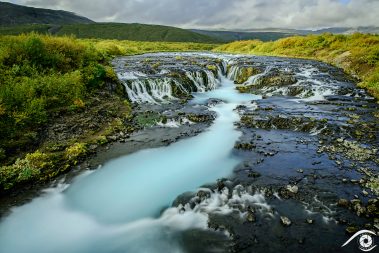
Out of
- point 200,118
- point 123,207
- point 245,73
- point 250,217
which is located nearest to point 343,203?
point 250,217

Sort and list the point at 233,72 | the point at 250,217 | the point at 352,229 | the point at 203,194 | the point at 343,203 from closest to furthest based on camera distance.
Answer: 1. the point at 352,229
2. the point at 250,217
3. the point at 343,203
4. the point at 203,194
5. the point at 233,72

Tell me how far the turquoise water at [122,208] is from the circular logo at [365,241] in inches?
156

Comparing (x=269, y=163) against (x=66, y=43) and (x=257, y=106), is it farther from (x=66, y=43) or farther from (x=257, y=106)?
(x=66, y=43)

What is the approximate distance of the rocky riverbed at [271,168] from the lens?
794 cm

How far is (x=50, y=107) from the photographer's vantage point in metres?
15.3

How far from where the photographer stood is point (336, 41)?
4878 cm

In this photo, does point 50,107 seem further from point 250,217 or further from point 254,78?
point 254,78

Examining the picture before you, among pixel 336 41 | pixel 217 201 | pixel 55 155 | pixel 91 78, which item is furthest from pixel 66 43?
pixel 336 41

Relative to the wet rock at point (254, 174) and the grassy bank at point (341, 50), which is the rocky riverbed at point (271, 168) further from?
the grassy bank at point (341, 50)

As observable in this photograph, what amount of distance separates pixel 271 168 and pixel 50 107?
11.3 meters

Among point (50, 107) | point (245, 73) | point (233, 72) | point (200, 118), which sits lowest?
point (200, 118)

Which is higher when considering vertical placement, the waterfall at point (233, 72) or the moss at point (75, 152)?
the waterfall at point (233, 72)

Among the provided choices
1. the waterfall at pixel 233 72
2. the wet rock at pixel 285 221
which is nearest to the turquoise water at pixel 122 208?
the wet rock at pixel 285 221

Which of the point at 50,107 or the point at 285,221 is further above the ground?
the point at 50,107
